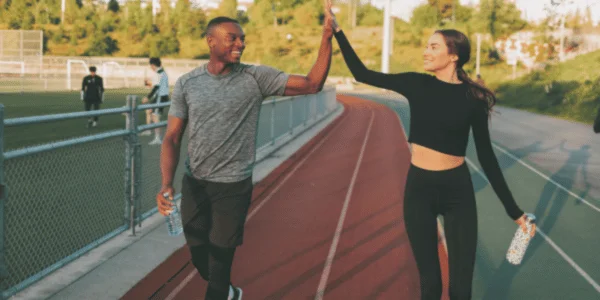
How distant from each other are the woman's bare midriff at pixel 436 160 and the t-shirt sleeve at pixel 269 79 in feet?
2.89

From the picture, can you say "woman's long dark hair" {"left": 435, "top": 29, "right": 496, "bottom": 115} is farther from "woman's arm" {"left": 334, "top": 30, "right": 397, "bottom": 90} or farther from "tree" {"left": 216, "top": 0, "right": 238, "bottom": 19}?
"tree" {"left": 216, "top": 0, "right": 238, "bottom": 19}

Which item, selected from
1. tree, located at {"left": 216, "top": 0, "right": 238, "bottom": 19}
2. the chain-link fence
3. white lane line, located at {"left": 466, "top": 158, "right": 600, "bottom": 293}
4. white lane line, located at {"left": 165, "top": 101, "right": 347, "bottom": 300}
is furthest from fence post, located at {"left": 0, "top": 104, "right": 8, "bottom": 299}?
tree, located at {"left": 216, "top": 0, "right": 238, "bottom": 19}

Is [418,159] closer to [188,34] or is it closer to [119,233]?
[119,233]

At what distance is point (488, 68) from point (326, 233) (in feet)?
233

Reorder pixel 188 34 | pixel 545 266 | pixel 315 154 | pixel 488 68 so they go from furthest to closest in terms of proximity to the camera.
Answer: pixel 188 34 → pixel 488 68 → pixel 315 154 → pixel 545 266

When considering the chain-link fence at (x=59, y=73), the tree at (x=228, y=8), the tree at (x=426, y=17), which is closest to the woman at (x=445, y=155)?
the chain-link fence at (x=59, y=73)

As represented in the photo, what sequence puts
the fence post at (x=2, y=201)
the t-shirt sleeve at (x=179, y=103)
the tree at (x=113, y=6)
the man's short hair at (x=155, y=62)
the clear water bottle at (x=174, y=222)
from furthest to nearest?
the tree at (x=113, y=6) → the man's short hair at (x=155, y=62) → the fence post at (x=2, y=201) → the clear water bottle at (x=174, y=222) → the t-shirt sleeve at (x=179, y=103)

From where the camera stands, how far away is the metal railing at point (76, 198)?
542 cm

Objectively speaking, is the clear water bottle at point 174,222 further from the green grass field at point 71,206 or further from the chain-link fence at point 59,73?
the chain-link fence at point 59,73

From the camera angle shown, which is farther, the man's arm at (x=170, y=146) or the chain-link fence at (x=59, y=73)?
the chain-link fence at (x=59, y=73)

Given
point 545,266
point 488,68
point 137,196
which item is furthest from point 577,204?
point 488,68

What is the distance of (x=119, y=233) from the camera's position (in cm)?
749

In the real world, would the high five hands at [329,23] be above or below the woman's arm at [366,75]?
above

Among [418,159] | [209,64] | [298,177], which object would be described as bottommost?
[298,177]
